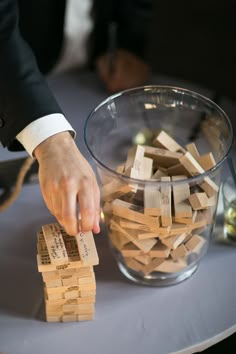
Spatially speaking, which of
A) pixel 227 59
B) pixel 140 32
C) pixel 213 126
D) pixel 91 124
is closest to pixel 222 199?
pixel 213 126

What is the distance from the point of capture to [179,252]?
817mm

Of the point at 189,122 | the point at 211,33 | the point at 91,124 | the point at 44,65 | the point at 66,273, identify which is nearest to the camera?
the point at 66,273

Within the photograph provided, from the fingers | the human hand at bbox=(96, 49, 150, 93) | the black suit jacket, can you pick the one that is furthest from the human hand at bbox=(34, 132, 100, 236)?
the human hand at bbox=(96, 49, 150, 93)

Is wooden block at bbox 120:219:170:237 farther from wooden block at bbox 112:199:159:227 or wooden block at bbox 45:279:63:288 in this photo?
wooden block at bbox 45:279:63:288

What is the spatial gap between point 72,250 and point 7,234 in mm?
209

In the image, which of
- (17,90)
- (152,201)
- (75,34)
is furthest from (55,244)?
(75,34)

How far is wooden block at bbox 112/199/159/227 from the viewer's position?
0.77 metres

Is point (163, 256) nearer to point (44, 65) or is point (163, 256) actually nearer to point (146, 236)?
point (146, 236)

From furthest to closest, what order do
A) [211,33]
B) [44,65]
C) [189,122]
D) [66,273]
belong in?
[44,65] < [211,33] < [189,122] < [66,273]

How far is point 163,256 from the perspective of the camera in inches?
32.1

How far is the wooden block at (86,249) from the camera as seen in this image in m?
0.72

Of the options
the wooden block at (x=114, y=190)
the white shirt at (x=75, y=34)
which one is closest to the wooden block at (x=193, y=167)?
the wooden block at (x=114, y=190)

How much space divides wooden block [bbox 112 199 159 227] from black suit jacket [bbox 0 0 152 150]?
0.16 meters

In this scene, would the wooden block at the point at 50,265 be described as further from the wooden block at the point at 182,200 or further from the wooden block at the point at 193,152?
the wooden block at the point at 193,152
